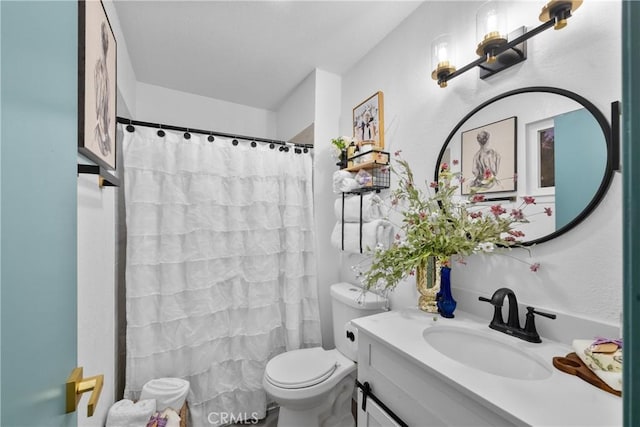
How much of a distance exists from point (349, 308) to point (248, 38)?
6.10 ft

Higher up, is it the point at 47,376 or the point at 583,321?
the point at 47,376

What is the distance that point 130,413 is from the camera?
133cm

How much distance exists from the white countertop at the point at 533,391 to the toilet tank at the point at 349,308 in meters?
0.57

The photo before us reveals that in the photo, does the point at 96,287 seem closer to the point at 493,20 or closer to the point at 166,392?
the point at 166,392

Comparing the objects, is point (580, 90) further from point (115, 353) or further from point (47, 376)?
point (115, 353)

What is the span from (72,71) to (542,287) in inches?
59.0

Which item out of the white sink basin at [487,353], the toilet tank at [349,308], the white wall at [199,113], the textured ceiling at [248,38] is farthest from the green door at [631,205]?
the white wall at [199,113]

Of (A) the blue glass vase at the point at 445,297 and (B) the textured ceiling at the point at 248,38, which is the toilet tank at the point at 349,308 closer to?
(A) the blue glass vase at the point at 445,297

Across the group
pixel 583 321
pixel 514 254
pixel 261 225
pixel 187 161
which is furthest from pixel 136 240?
pixel 583 321

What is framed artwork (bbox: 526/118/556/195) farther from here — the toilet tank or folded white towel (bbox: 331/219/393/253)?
the toilet tank

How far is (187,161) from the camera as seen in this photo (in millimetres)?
1671

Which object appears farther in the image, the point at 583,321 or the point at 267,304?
the point at 267,304

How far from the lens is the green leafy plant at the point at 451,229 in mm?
1035

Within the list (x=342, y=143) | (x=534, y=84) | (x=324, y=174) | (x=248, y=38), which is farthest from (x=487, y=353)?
(x=248, y=38)
